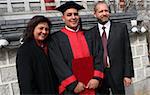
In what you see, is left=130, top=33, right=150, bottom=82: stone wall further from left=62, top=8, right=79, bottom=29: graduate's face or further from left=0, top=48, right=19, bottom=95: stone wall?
left=62, top=8, right=79, bottom=29: graduate's face

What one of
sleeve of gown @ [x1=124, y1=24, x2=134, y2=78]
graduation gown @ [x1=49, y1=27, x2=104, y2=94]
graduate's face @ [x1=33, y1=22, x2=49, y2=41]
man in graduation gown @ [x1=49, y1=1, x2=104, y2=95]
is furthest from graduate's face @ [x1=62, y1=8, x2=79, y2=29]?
sleeve of gown @ [x1=124, y1=24, x2=134, y2=78]

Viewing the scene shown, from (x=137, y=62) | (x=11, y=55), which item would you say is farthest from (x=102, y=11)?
(x=137, y=62)

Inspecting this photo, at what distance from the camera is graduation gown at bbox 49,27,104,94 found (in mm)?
3033

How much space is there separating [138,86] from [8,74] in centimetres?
322

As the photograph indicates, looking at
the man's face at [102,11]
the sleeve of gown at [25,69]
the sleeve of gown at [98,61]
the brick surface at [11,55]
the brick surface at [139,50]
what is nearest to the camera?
the sleeve of gown at [25,69]

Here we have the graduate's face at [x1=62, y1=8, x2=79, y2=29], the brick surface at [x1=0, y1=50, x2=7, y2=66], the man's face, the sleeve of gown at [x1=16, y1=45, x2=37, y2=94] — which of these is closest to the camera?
the sleeve of gown at [x1=16, y1=45, x2=37, y2=94]

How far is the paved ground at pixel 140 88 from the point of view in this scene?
611cm

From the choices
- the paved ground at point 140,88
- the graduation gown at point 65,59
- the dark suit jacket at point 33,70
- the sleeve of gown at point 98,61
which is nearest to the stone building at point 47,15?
the paved ground at point 140,88

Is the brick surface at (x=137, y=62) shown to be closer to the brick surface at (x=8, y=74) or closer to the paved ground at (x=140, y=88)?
the paved ground at (x=140, y=88)

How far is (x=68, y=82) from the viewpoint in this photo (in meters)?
3.04

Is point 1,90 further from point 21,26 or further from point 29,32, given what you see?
point 29,32

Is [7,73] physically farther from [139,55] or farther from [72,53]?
[139,55]

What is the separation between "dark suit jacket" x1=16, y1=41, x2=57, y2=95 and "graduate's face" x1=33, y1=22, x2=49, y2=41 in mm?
77

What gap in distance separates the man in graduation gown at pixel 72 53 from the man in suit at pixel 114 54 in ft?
1.19
